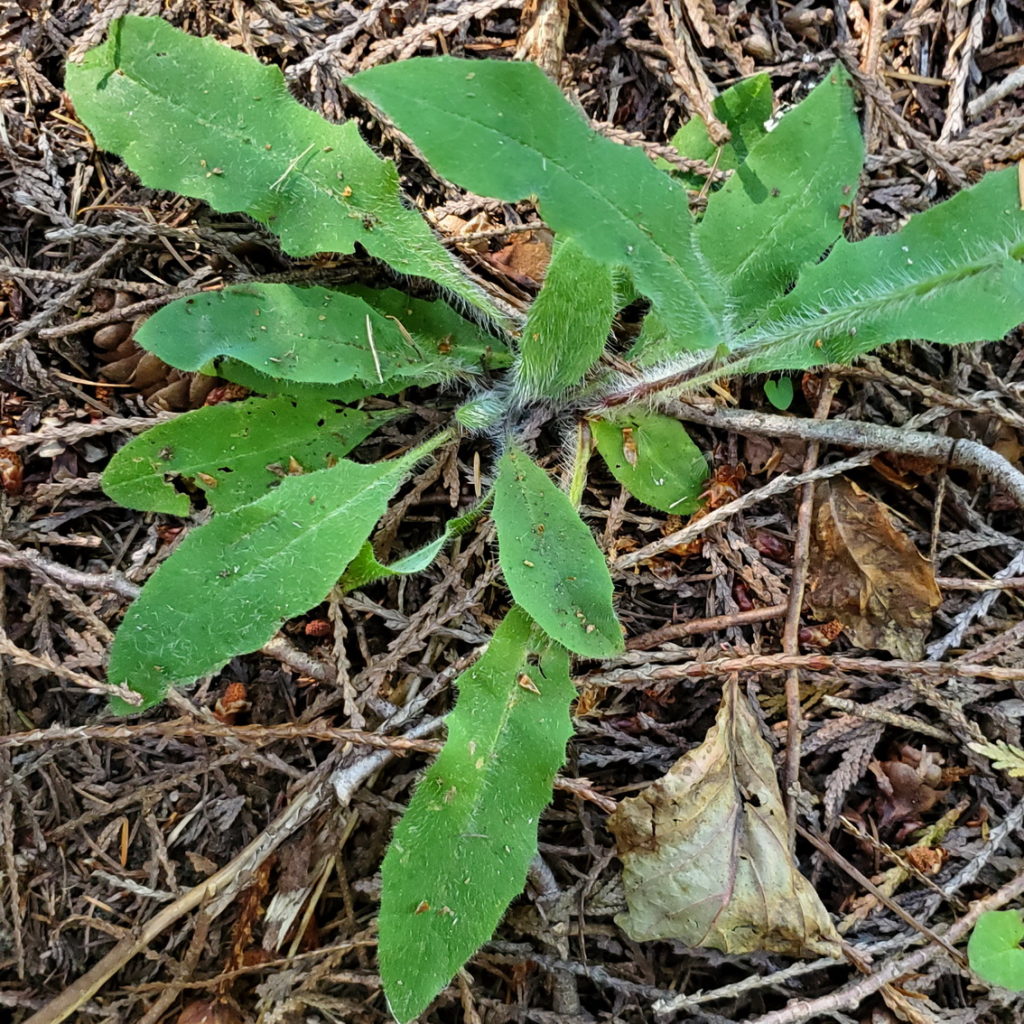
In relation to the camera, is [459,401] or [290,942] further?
[459,401]

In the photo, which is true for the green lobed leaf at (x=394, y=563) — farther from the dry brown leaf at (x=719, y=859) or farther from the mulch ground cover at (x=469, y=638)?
the dry brown leaf at (x=719, y=859)

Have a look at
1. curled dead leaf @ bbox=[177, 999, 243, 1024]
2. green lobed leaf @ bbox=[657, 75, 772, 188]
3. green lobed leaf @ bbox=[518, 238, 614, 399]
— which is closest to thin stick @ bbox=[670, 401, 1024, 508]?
green lobed leaf @ bbox=[518, 238, 614, 399]

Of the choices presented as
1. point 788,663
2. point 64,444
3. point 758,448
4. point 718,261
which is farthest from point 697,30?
point 64,444

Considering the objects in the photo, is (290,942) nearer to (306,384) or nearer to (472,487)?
(472,487)

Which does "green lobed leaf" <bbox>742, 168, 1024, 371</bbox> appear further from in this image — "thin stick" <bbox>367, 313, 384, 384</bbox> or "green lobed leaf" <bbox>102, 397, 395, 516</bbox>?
"green lobed leaf" <bbox>102, 397, 395, 516</bbox>

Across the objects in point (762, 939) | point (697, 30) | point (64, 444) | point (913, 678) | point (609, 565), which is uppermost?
point (697, 30)
